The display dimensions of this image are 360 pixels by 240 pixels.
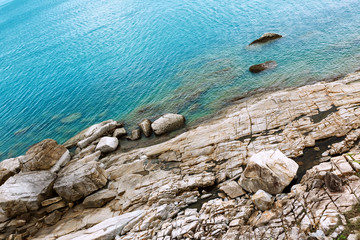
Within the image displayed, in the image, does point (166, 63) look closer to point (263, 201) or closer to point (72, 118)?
point (72, 118)

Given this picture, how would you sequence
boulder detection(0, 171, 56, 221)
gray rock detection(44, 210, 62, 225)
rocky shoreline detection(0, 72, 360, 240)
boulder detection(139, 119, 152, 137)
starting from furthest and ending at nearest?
1. boulder detection(139, 119, 152, 137)
2. gray rock detection(44, 210, 62, 225)
3. boulder detection(0, 171, 56, 221)
4. rocky shoreline detection(0, 72, 360, 240)

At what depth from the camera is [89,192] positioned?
1908 cm

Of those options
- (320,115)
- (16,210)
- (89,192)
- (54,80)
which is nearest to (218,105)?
(320,115)

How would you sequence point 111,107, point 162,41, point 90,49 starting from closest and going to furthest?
point 111,107, point 162,41, point 90,49

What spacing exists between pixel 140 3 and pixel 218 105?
234 ft

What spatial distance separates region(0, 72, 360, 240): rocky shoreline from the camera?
11453mm

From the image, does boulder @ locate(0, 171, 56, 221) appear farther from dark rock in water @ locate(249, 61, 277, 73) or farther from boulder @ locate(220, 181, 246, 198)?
dark rock in water @ locate(249, 61, 277, 73)

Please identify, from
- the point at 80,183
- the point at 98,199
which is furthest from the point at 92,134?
the point at 98,199

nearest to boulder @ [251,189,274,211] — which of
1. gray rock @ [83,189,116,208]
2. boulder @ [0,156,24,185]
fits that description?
gray rock @ [83,189,116,208]

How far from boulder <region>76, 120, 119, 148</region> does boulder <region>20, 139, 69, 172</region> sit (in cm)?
524

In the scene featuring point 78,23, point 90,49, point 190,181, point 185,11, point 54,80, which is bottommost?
point 190,181

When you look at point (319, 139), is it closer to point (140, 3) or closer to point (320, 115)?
point (320, 115)

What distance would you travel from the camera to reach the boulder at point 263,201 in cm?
1245

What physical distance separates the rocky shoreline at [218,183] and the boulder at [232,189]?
0.08m
